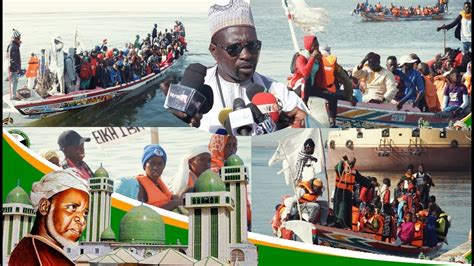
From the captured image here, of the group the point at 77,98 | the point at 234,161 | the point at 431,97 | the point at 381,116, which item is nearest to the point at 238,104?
the point at 234,161

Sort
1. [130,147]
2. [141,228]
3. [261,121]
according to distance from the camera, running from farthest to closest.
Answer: [130,147]
[261,121]
[141,228]

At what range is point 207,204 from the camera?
26.1 feet

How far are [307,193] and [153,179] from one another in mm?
1526

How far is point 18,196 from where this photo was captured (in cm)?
834

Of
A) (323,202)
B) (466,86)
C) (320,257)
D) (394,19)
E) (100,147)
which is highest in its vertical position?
(394,19)

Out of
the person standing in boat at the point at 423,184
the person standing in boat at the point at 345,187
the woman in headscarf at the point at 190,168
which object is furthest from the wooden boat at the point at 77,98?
the person standing in boat at the point at 423,184

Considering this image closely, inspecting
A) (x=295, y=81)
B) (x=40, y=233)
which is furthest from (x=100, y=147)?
(x=40, y=233)

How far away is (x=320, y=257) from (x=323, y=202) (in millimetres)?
532

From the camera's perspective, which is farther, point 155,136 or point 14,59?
point 14,59

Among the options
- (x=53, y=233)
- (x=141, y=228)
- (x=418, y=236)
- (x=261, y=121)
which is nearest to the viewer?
(x=53, y=233)

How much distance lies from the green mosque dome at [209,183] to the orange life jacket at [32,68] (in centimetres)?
224

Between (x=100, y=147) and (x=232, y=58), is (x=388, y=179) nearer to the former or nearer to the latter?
(x=232, y=58)

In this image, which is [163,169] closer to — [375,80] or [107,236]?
[107,236]

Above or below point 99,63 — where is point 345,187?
below
